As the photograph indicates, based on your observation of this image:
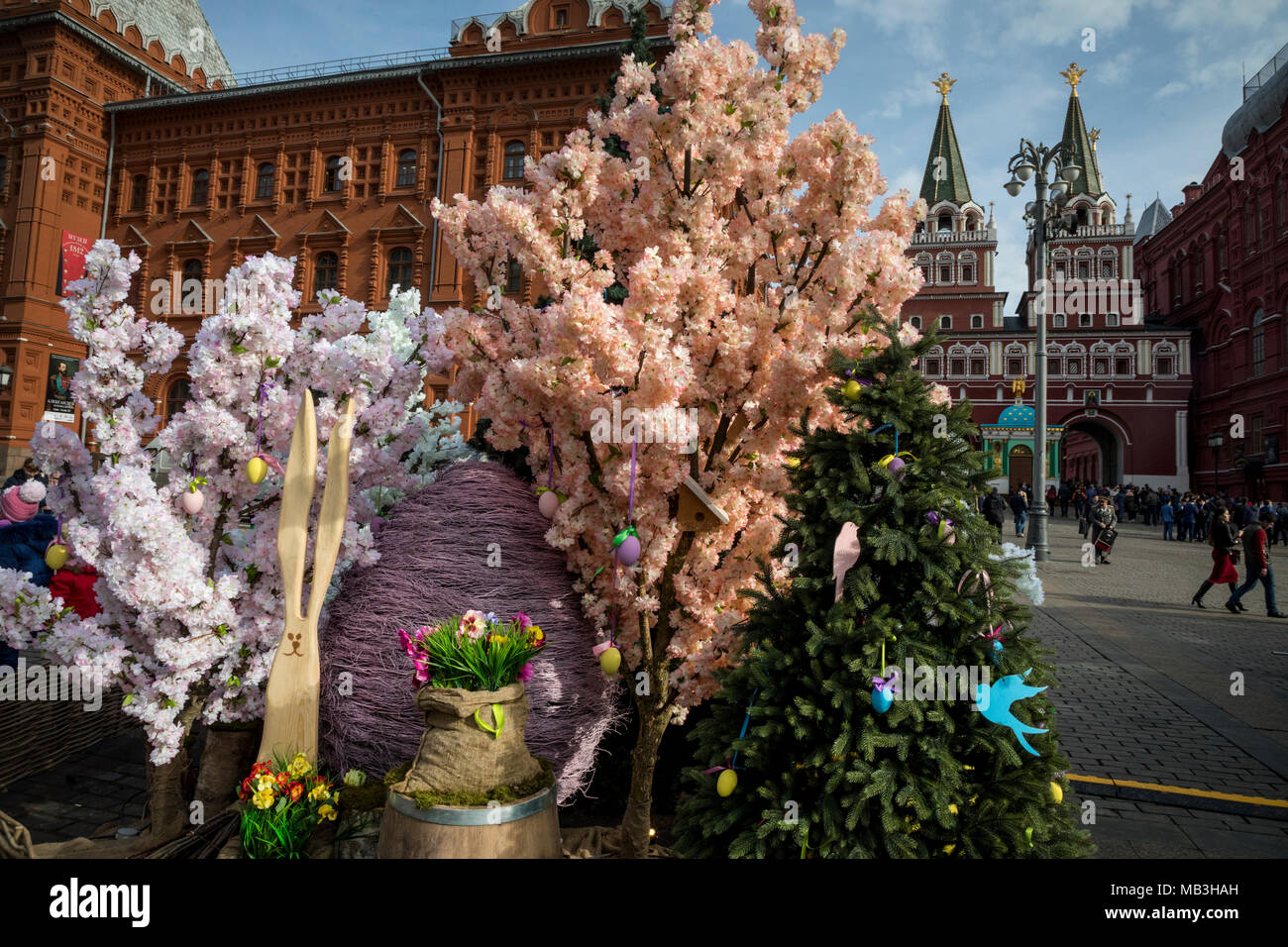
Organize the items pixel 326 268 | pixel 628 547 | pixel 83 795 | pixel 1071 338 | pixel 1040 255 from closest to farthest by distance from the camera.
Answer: pixel 628 547 → pixel 83 795 → pixel 1040 255 → pixel 326 268 → pixel 1071 338

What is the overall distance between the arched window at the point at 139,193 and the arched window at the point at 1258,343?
49.0 metres

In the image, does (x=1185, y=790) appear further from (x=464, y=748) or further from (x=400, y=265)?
(x=400, y=265)

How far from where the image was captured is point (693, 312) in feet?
9.12

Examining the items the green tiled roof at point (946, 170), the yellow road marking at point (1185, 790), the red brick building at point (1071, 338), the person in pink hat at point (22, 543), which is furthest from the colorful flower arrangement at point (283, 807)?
the green tiled roof at point (946, 170)

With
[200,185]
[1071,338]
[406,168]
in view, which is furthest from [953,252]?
[200,185]

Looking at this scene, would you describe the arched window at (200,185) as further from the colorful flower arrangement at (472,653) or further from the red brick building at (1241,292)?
the red brick building at (1241,292)

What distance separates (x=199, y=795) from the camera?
3305mm

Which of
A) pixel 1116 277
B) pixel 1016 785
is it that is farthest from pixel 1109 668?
pixel 1116 277

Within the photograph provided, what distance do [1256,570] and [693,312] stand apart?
12344 mm

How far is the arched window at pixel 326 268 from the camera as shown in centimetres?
2688

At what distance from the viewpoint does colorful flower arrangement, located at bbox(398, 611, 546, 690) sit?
98.3 inches
